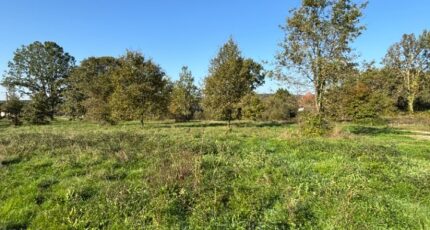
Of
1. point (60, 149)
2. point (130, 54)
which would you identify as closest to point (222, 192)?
point (60, 149)

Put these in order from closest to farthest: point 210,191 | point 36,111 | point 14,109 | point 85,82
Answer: point 210,191 → point 14,109 → point 36,111 → point 85,82

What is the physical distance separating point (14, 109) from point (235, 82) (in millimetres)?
26620

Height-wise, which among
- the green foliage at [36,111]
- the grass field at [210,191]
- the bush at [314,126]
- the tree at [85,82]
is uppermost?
the tree at [85,82]

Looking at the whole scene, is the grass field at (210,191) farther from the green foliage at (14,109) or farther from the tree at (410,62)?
the tree at (410,62)

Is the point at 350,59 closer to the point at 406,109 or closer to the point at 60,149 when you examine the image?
the point at 60,149

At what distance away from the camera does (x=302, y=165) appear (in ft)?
28.3

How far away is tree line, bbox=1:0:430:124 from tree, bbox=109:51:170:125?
84 mm

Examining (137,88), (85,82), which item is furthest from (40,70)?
(137,88)

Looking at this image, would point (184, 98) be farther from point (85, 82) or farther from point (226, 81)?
point (226, 81)

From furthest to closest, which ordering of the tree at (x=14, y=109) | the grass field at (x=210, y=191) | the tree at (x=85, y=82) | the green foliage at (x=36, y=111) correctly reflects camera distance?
the tree at (x=85, y=82) → the green foliage at (x=36, y=111) → the tree at (x=14, y=109) → the grass field at (x=210, y=191)

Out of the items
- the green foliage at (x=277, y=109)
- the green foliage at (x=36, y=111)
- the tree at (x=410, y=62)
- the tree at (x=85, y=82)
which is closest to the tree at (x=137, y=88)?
the tree at (x=85, y=82)

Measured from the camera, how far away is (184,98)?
42.5 metres

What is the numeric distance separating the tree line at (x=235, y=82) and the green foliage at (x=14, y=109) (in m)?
0.12

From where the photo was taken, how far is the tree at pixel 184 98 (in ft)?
136
